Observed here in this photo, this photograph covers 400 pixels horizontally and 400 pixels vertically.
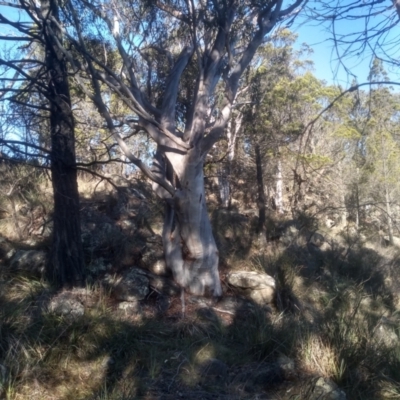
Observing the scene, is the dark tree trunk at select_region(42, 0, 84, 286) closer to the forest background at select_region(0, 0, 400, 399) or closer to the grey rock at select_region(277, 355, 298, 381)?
the forest background at select_region(0, 0, 400, 399)

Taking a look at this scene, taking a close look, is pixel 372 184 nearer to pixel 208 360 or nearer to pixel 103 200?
pixel 103 200

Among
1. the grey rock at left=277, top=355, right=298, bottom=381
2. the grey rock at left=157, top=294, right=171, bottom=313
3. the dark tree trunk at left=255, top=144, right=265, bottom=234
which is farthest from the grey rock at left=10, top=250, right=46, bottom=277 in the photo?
the dark tree trunk at left=255, top=144, right=265, bottom=234

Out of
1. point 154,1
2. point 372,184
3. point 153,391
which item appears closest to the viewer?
point 153,391

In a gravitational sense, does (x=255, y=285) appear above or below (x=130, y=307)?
above

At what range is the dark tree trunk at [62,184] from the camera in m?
8.75

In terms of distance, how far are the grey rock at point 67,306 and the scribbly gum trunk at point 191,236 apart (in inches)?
90.8

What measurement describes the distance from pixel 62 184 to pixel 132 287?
2.05 metres

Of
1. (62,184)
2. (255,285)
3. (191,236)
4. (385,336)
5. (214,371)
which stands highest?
(62,184)

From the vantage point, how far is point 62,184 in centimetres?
876

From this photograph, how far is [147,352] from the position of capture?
707 cm

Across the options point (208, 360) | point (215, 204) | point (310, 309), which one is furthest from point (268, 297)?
point (215, 204)

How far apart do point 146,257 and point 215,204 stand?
5.67 meters

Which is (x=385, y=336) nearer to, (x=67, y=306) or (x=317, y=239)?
(x=67, y=306)

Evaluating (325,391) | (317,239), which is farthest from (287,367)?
(317,239)
